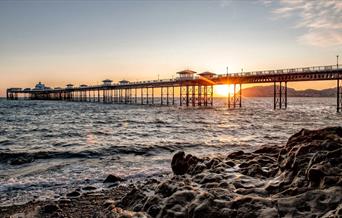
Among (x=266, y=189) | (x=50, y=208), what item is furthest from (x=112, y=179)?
(x=266, y=189)

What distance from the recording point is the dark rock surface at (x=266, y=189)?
518 cm

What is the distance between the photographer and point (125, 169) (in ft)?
46.1

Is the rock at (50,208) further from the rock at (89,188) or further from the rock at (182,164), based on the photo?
the rock at (182,164)

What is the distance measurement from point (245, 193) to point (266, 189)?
46 cm

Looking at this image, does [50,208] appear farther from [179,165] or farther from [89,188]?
[179,165]

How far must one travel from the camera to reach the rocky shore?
5.26 meters

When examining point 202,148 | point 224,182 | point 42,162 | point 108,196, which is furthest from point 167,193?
point 202,148

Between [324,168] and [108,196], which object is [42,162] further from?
[324,168]

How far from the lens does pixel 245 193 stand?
21.3 feet

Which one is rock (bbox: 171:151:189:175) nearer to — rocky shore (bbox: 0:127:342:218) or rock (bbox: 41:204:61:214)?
rocky shore (bbox: 0:127:342:218)

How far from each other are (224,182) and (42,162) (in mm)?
11450

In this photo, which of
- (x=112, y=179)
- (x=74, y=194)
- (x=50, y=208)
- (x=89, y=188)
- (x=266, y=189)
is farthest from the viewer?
(x=112, y=179)

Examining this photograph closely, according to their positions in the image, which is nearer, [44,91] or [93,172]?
[93,172]

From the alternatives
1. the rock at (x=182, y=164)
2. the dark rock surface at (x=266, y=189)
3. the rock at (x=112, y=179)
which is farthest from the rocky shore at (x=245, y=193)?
the rock at (x=112, y=179)
